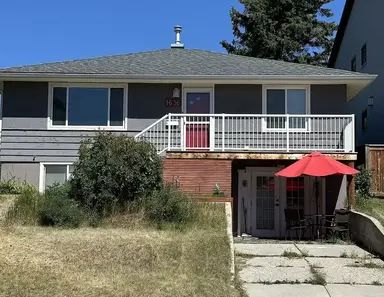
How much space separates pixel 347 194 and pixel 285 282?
312 inches

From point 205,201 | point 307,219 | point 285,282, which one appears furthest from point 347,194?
point 285,282

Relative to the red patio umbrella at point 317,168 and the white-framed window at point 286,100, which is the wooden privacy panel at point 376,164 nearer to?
the white-framed window at point 286,100

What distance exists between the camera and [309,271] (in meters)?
10.0

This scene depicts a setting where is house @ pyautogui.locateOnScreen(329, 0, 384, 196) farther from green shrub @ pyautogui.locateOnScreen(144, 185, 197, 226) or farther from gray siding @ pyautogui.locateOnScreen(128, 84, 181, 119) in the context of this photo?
green shrub @ pyautogui.locateOnScreen(144, 185, 197, 226)

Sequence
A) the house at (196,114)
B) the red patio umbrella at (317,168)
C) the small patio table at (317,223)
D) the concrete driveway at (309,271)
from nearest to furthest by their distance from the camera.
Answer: the concrete driveway at (309,271), the red patio umbrella at (317,168), the small patio table at (317,223), the house at (196,114)

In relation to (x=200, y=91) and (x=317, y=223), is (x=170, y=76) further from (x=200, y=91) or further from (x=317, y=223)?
(x=317, y=223)

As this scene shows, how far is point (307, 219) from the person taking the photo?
648 inches

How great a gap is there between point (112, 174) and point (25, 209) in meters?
2.26

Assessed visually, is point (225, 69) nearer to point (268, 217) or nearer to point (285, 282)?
point (268, 217)

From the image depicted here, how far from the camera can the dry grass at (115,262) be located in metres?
8.00

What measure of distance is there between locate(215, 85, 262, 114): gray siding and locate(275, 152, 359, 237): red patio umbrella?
3.68 meters

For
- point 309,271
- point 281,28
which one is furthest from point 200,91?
point 281,28

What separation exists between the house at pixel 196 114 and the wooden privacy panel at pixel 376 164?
3.34 feet

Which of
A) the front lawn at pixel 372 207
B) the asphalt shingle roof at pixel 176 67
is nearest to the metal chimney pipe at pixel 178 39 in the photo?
the asphalt shingle roof at pixel 176 67
